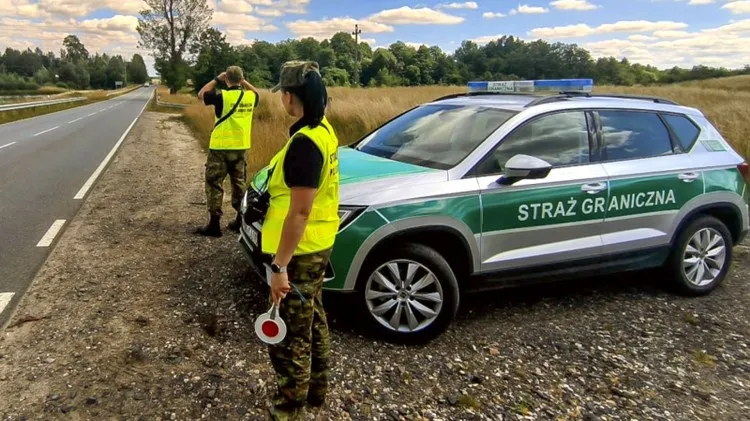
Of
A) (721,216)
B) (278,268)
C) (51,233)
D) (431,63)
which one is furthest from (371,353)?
(431,63)

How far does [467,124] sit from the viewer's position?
4273mm

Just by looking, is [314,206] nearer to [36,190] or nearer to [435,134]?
[435,134]

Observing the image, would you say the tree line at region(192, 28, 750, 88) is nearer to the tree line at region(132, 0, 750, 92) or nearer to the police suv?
the tree line at region(132, 0, 750, 92)

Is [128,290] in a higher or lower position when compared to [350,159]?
lower

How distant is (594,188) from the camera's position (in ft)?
13.2

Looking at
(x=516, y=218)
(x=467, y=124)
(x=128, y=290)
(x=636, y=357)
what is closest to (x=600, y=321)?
(x=636, y=357)

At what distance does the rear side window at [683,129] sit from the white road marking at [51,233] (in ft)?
19.6

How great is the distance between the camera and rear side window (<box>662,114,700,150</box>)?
15.0ft

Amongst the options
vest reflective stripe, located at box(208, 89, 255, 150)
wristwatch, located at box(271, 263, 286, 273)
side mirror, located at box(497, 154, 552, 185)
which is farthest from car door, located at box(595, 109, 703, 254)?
vest reflective stripe, located at box(208, 89, 255, 150)

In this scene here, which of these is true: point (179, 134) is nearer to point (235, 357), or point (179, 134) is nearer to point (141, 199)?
point (141, 199)

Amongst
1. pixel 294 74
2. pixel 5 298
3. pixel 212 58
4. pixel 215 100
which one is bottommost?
pixel 5 298

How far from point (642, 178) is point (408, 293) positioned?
2.14m

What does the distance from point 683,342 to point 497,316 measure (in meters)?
1.29

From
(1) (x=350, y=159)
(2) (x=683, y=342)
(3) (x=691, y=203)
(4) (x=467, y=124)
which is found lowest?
(2) (x=683, y=342)
